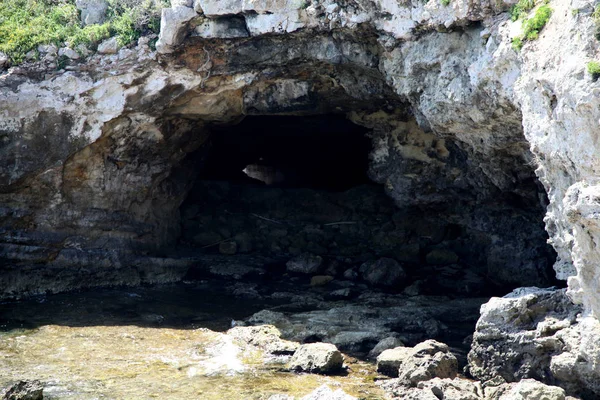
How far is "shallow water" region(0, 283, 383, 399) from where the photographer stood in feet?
35.3

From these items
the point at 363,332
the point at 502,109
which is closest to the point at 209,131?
the point at 363,332

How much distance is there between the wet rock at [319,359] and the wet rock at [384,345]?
70 centimetres

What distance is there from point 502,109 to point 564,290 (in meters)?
2.93

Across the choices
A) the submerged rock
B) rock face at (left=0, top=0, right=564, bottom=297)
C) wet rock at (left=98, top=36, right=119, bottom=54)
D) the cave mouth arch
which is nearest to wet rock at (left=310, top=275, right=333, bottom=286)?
the cave mouth arch

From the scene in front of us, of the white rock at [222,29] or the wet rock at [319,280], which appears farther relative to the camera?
the wet rock at [319,280]

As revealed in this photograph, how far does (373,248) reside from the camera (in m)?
18.9

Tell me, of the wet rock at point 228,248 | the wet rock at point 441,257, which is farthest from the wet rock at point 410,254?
the wet rock at point 228,248

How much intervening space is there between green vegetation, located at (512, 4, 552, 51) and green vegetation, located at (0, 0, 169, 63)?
724cm

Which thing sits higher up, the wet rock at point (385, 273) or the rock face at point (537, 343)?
the wet rock at point (385, 273)

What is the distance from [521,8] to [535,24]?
2.23 ft

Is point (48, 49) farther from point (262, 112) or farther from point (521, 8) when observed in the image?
point (521, 8)

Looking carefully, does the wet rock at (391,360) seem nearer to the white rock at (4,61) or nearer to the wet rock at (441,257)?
the wet rock at (441,257)

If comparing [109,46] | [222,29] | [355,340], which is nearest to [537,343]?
[355,340]

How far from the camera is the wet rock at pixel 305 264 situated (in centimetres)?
1766
